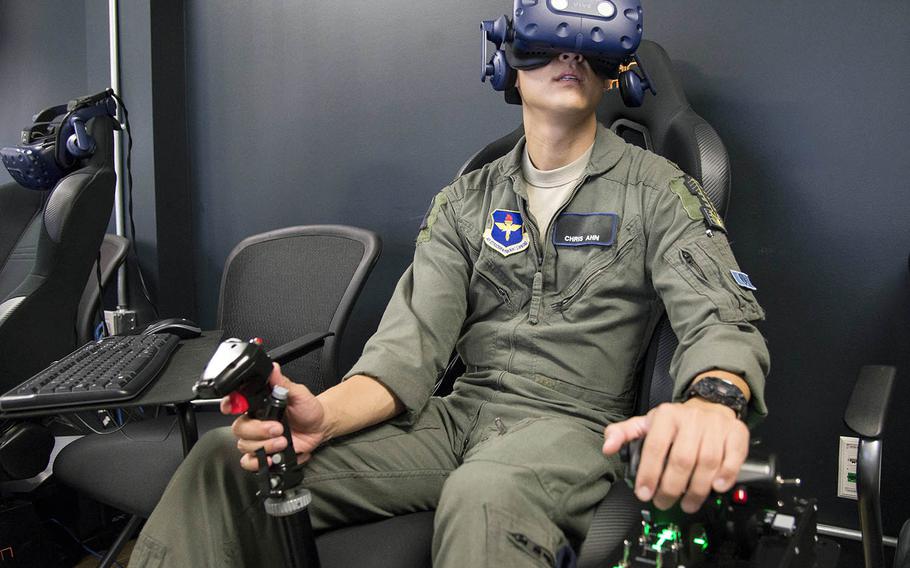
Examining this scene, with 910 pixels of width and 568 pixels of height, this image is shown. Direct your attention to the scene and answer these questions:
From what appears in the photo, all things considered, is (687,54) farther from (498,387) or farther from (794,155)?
(498,387)

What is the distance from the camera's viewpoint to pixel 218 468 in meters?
1.00

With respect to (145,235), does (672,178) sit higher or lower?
higher

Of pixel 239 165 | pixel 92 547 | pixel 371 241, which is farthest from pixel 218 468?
pixel 239 165

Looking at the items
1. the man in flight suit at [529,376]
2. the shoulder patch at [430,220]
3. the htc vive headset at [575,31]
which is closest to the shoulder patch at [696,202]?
the man in flight suit at [529,376]

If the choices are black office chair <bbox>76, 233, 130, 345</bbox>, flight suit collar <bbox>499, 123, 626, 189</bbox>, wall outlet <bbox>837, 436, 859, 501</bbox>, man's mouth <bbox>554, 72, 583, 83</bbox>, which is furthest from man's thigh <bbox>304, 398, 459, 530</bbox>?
black office chair <bbox>76, 233, 130, 345</bbox>

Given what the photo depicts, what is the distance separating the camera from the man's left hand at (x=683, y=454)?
749 mm

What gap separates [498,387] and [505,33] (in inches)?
24.5

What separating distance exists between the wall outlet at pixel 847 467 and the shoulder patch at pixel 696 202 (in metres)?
0.73

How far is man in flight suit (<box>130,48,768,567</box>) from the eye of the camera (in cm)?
88

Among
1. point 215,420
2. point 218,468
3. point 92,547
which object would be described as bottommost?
point 92,547

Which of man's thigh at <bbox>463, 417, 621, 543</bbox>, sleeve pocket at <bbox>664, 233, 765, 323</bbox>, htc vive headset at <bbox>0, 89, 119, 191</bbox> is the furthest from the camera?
htc vive headset at <bbox>0, 89, 119, 191</bbox>

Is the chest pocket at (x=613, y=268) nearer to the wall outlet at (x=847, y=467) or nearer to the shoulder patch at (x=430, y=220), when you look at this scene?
the shoulder patch at (x=430, y=220)

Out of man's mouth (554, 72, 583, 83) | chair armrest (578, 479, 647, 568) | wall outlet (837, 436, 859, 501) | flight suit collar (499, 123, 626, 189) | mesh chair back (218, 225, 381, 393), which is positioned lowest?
wall outlet (837, 436, 859, 501)

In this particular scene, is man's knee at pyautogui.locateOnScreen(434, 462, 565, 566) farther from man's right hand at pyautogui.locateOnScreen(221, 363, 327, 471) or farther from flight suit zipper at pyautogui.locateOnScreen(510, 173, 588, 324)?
flight suit zipper at pyautogui.locateOnScreen(510, 173, 588, 324)
